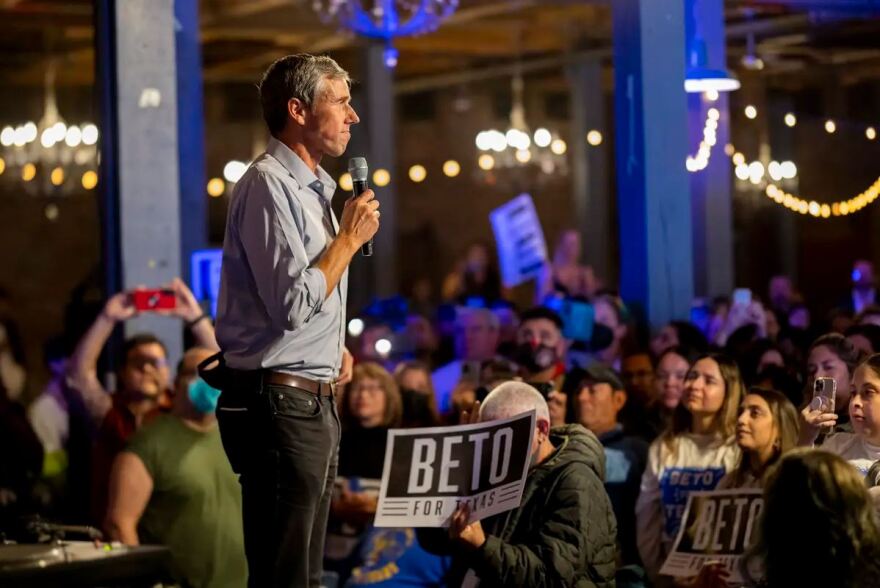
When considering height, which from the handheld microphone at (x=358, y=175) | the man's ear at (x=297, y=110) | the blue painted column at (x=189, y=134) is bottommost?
the handheld microphone at (x=358, y=175)

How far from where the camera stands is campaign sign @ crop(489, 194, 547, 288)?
40.5 feet

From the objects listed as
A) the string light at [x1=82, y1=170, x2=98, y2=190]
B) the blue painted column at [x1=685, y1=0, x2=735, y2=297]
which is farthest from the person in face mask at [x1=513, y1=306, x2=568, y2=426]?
the string light at [x1=82, y1=170, x2=98, y2=190]

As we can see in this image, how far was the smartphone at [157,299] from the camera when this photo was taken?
6.78 m

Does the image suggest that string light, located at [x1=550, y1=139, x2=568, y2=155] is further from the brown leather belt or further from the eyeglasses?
the brown leather belt

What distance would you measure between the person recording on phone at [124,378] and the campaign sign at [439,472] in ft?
6.89

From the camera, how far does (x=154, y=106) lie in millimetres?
8438

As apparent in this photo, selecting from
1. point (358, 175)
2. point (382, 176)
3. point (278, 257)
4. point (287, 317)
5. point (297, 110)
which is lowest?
point (287, 317)

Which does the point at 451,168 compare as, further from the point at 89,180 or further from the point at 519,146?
the point at 89,180

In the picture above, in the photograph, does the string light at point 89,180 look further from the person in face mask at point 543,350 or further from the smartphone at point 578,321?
the person in face mask at point 543,350

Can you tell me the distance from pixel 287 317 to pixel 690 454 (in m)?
2.99

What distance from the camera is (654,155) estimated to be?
973 cm

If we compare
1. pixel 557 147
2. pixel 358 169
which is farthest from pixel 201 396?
pixel 557 147

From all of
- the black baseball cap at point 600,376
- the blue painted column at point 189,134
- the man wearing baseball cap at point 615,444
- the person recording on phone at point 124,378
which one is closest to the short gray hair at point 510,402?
the man wearing baseball cap at point 615,444

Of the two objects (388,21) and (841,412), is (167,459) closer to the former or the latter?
(841,412)
